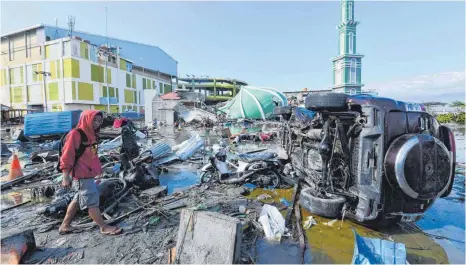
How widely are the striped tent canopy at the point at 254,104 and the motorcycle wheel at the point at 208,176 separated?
2789 cm

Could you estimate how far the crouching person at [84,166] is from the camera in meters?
3.29

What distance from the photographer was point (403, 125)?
3447mm

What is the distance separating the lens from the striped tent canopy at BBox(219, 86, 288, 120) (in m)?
34.5

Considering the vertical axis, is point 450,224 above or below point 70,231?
below

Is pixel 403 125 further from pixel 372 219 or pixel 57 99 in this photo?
pixel 57 99

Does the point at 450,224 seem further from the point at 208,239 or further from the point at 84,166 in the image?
the point at 84,166

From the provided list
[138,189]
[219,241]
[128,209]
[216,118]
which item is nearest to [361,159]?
[219,241]

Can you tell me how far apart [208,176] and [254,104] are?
29606 millimetres

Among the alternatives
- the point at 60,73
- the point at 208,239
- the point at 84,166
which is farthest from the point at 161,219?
the point at 60,73

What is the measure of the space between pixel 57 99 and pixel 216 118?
81.0 feet

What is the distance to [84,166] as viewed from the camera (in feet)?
11.1

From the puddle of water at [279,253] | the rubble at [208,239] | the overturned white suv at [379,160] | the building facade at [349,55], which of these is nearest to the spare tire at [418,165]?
the overturned white suv at [379,160]

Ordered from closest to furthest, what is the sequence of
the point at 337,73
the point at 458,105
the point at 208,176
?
the point at 208,176 → the point at 458,105 → the point at 337,73

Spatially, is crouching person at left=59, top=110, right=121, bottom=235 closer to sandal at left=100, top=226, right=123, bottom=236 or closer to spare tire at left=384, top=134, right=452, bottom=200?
sandal at left=100, top=226, right=123, bottom=236
